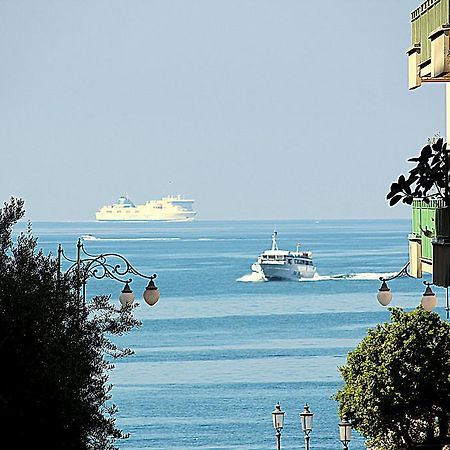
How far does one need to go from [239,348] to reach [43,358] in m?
48.1

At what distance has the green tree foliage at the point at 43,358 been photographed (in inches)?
296

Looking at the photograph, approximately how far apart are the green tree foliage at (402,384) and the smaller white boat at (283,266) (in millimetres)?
71501

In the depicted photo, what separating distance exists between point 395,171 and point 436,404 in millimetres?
119195

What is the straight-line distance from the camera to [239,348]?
182ft

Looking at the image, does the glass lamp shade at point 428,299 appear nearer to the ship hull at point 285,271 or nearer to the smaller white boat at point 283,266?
the smaller white boat at point 283,266

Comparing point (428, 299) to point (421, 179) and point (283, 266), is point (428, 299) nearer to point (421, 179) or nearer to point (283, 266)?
point (421, 179)

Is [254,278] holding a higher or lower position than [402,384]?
higher

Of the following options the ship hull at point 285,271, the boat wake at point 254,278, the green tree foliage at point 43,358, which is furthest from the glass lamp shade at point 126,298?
the boat wake at point 254,278

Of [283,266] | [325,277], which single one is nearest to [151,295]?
[283,266]

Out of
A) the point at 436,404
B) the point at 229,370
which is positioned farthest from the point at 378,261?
the point at 436,404

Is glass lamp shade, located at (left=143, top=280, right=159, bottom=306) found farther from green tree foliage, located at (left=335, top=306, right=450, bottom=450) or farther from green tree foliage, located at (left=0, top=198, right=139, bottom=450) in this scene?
green tree foliage, located at (left=335, top=306, right=450, bottom=450)

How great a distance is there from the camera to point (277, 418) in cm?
1727

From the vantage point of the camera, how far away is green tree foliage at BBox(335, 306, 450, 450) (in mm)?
17906

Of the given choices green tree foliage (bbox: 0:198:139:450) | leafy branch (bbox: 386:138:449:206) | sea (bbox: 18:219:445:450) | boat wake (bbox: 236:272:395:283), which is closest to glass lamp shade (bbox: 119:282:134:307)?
green tree foliage (bbox: 0:198:139:450)
